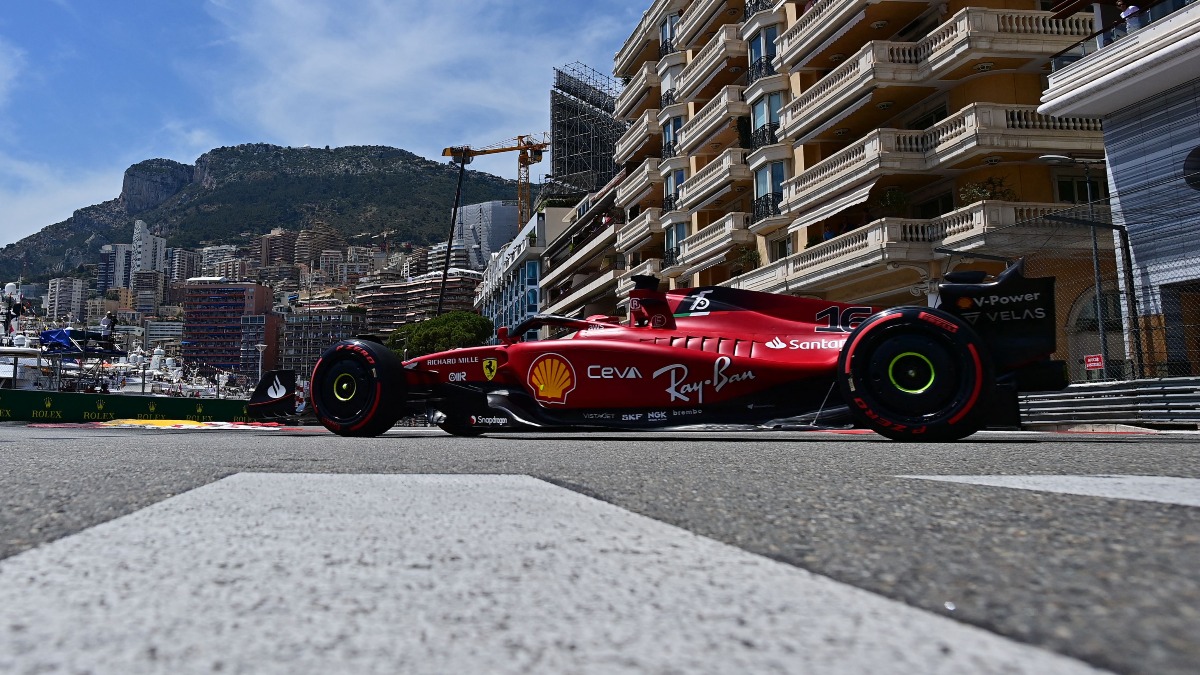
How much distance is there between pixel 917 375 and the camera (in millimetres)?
6332

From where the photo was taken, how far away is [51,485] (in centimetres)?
262

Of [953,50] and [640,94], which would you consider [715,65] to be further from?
[953,50]

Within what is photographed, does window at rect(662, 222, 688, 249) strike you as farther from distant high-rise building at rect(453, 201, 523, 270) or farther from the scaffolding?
distant high-rise building at rect(453, 201, 523, 270)

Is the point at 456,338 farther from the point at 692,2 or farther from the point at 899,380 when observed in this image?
the point at 899,380

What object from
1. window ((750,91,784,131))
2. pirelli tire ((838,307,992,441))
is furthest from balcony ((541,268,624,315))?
pirelli tire ((838,307,992,441))

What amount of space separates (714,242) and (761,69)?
5988mm

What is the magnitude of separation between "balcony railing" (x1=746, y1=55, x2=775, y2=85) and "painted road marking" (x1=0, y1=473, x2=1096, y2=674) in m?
27.4

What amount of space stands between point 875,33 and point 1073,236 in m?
11.3

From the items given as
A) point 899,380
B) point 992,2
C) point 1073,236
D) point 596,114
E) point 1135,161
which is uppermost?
point 596,114

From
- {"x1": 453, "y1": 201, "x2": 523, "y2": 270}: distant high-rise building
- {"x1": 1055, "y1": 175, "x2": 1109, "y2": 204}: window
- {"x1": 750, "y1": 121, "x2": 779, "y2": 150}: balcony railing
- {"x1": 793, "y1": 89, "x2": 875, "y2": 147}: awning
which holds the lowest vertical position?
{"x1": 1055, "y1": 175, "x2": 1109, "y2": 204}: window

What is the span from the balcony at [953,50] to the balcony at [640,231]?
45.1ft

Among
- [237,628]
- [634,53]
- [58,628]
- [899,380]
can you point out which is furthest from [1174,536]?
[634,53]

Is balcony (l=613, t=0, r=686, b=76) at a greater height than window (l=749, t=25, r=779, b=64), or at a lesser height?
greater

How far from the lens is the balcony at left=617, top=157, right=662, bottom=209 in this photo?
1446 inches
